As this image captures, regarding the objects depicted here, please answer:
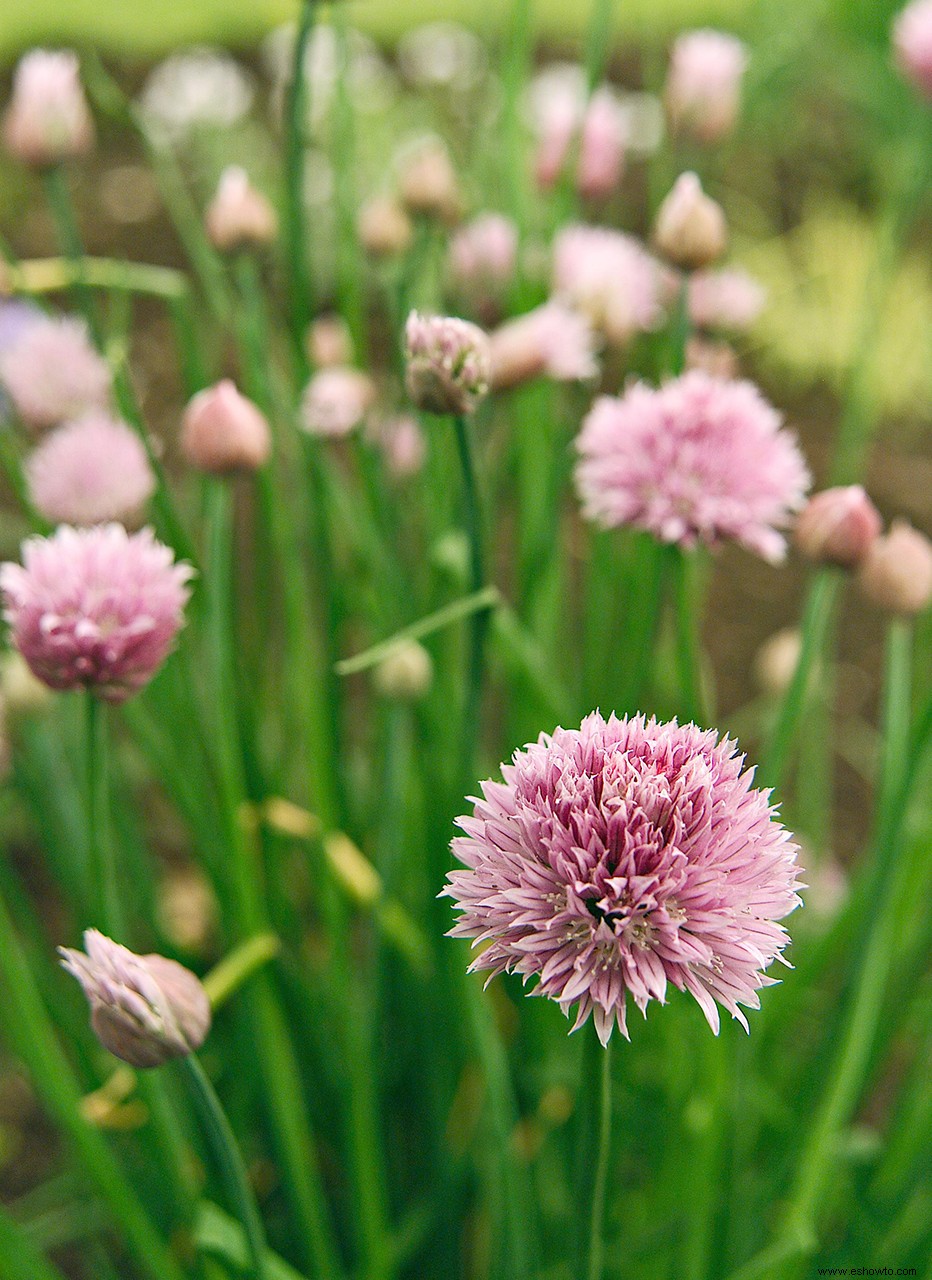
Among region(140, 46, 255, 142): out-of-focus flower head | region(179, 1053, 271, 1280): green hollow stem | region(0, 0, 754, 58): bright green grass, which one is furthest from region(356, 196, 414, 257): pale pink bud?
region(0, 0, 754, 58): bright green grass

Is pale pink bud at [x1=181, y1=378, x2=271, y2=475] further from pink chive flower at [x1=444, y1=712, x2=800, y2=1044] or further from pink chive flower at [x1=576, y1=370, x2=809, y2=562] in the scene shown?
pink chive flower at [x1=444, y1=712, x2=800, y2=1044]

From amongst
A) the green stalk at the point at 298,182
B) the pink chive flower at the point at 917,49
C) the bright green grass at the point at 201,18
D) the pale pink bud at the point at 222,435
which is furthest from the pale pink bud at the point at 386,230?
the bright green grass at the point at 201,18

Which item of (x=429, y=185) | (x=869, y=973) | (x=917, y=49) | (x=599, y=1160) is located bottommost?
(x=869, y=973)

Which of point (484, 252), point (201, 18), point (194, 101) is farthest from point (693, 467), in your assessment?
point (201, 18)

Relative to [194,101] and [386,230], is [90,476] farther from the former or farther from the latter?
[194,101]

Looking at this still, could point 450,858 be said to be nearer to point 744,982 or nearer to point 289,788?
point 289,788

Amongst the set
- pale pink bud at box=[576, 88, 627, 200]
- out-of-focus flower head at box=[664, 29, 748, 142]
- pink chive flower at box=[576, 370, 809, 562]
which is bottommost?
pink chive flower at box=[576, 370, 809, 562]

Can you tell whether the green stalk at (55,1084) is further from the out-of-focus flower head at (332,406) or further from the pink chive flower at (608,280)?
the pink chive flower at (608,280)
